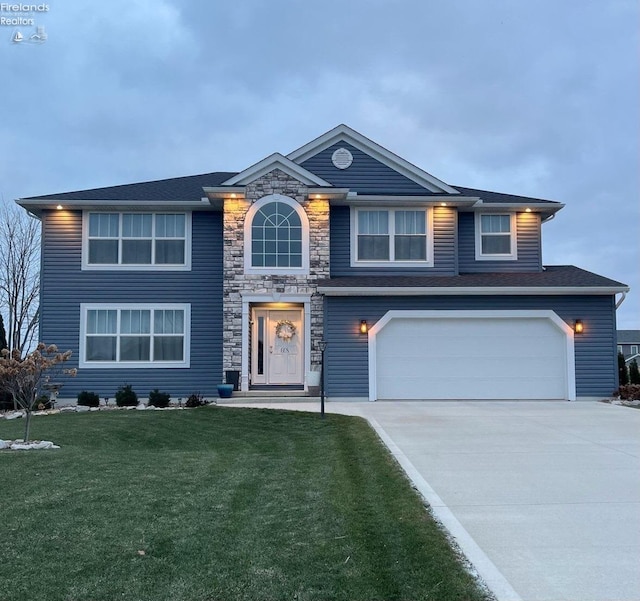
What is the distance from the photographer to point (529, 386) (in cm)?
1434

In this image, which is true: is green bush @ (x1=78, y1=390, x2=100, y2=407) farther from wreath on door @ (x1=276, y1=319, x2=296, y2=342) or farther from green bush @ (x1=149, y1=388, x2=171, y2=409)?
wreath on door @ (x1=276, y1=319, x2=296, y2=342)

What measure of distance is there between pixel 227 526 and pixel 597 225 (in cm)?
3147

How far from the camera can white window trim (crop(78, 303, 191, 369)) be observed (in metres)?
15.0

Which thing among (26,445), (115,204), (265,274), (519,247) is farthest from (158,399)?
(519,247)

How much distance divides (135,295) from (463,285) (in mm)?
8587

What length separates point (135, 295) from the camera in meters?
15.2

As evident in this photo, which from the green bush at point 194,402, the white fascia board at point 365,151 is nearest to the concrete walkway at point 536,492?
the green bush at point 194,402

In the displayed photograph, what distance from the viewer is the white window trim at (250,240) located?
48.1ft

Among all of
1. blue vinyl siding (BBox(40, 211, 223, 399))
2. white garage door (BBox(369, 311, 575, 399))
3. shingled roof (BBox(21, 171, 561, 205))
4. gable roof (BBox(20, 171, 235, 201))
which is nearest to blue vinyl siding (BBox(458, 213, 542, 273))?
shingled roof (BBox(21, 171, 561, 205))

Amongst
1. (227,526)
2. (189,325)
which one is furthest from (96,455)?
(189,325)

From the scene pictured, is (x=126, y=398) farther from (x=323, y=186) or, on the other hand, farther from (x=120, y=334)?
(x=323, y=186)

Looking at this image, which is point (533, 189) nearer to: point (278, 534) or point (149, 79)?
point (149, 79)

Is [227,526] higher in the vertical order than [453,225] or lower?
lower
